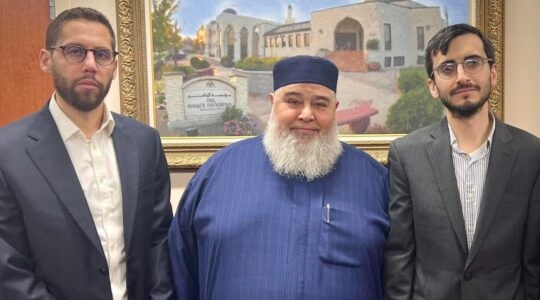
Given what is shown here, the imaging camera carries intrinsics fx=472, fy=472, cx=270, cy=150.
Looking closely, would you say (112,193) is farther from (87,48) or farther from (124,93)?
(124,93)

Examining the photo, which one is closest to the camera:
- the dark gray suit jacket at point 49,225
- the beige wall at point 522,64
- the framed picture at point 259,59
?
the dark gray suit jacket at point 49,225

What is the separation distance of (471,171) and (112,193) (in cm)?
131

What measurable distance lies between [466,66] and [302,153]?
27.8 inches

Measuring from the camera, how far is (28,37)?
2.60 metres

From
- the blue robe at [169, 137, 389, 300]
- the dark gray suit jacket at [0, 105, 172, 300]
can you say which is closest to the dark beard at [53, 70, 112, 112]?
the dark gray suit jacket at [0, 105, 172, 300]

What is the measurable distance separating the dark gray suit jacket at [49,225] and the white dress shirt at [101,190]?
28 millimetres

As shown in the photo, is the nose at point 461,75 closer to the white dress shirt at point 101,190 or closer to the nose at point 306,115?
the nose at point 306,115

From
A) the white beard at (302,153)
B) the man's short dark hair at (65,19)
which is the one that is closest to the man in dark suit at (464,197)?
the white beard at (302,153)

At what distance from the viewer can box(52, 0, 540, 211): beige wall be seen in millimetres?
2799

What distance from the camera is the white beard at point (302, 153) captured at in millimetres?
1934

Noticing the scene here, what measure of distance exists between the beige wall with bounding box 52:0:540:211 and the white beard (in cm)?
99

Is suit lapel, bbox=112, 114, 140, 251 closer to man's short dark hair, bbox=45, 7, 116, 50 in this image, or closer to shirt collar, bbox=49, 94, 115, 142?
shirt collar, bbox=49, 94, 115, 142

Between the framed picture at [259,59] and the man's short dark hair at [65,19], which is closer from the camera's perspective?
the man's short dark hair at [65,19]

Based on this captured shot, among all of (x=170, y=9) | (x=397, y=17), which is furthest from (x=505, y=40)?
(x=170, y=9)
